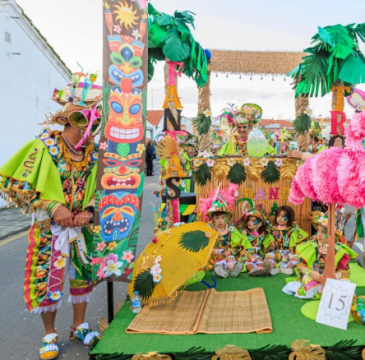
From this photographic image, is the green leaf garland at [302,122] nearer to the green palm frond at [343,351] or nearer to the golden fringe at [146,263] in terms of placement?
the golden fringe at [146,263]

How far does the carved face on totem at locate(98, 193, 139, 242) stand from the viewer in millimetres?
2715

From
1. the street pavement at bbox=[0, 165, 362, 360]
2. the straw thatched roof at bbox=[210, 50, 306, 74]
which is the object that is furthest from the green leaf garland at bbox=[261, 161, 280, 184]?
the straw thatched roof at bbox=[210, 50, 306, 74]

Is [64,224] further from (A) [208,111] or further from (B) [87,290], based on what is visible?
(A) [208,111]

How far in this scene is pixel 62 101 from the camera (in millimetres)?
2799

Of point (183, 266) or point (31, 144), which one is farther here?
point (183, 266)

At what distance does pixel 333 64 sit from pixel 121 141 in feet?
8.29

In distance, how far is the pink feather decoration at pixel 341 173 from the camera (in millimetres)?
2365

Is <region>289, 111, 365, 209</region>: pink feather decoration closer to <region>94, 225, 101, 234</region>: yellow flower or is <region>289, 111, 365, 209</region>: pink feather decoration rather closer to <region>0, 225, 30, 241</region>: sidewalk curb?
<region>94, 225, 101, 234</region>: yellow flower

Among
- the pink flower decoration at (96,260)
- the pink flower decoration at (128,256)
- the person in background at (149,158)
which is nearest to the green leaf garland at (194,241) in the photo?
the pink flower decoration at (128,256)

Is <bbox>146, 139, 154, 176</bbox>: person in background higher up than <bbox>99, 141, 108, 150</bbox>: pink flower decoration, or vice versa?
<bbox>99, 141, 108, 150</bbox>: pink flower decoration

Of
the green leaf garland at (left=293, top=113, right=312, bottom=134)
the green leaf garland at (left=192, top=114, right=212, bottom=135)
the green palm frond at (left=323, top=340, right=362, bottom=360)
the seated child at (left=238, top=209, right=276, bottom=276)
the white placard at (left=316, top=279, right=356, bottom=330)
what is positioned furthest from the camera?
the green leaf garland at (left=192, top=114, right=212, bottom=135)

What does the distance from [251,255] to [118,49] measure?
255cm

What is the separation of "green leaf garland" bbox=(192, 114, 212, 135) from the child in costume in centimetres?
189

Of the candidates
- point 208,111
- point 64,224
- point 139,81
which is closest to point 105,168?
point 64,224
